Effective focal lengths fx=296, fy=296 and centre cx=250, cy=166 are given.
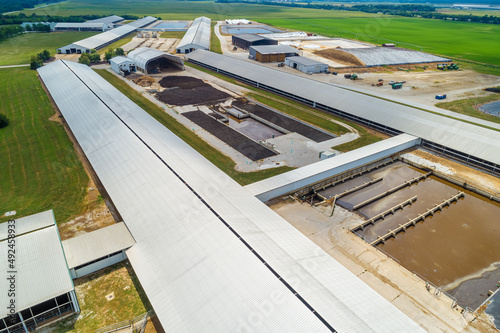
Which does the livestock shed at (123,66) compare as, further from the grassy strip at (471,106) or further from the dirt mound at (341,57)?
the grassy strip at (471,106)

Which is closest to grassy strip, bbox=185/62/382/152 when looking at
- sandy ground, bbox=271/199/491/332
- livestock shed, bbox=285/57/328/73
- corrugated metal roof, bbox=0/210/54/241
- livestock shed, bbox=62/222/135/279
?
sandy ground, bbox=271/199/491/332

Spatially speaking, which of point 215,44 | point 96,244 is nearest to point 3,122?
point 96,244

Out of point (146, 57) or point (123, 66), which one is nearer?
point (123, 66)

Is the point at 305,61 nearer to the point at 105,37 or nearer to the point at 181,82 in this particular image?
the point at 181,82

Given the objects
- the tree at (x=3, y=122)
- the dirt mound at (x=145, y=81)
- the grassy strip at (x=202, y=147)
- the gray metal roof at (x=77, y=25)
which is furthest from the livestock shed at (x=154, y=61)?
the gray metal roof at (x=77, y=25)

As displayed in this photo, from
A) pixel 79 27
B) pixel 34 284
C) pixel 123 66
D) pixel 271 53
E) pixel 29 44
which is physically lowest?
pixel 34 284

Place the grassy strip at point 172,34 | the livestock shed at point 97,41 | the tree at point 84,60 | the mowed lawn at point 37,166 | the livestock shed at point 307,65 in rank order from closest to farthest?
the mowed lawn at point 37,166 → the livestock shed at point 307,65 → the tree at point 84,60 → the livestock shed at point 97,41 → the grassy strip at point 172,34

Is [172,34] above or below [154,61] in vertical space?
above
